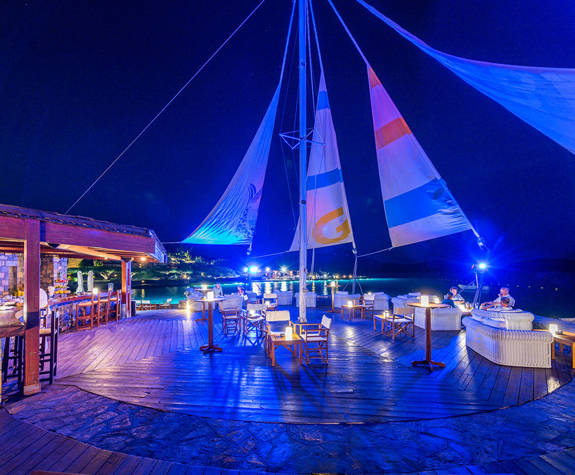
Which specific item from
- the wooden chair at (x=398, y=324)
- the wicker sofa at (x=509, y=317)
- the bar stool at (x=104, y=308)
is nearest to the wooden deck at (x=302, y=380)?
the wooden chair at (x=398, y=324)

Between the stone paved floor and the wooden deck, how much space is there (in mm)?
240

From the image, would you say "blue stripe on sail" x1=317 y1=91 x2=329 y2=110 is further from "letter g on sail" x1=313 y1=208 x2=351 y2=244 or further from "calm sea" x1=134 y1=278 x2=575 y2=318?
"calm sea" x1=134 y1=278 x2=575 y2=318

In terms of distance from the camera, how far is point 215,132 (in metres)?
15.5

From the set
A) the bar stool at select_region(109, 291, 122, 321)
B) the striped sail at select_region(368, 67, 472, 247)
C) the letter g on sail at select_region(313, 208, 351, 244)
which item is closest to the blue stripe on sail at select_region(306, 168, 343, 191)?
the letter g on sail at select_region(313, 208, 351, 244)

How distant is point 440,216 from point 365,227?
14080 mm

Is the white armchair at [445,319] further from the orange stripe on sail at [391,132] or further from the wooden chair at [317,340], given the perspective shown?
the orange stripe on sail at [391,132]

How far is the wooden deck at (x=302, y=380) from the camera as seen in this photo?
3.79 m

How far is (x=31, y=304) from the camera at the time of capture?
4.39 m

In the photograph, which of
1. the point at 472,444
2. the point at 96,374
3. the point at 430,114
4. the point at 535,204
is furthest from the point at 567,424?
the point at 535,204

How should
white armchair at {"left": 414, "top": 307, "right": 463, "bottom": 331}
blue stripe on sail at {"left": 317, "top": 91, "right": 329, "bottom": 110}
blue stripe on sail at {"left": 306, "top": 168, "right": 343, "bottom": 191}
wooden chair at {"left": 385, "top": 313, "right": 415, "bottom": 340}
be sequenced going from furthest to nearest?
blue stripe on sail at {"left": 306, "top": 168, "right": 343, "bottom": 191} → blue stripe on sail at {"left": 317, "top": 91, "right": 329, "bottom": 110} → white armchair at {"left": 414, "top": 307, "right": 463, "bottom": 331} → wooden chair at {"left": 385, "top": 313, "right": 415, "bottom": 340}

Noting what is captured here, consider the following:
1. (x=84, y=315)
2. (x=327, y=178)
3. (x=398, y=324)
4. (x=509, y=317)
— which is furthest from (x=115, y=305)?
(x=509, y=317)

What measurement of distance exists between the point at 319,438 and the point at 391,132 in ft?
32.6

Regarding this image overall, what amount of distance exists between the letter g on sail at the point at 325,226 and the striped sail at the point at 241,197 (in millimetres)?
2500

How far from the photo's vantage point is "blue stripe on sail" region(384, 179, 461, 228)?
30.6 ft
